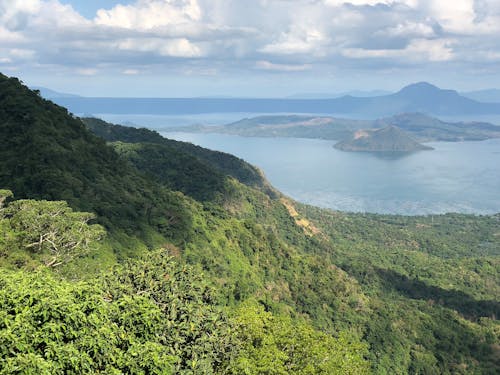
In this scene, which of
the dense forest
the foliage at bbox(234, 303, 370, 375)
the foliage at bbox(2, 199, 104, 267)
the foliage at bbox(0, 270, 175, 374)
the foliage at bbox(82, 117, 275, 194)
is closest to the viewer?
the foliage at bbox(0, 270, 175, 374)

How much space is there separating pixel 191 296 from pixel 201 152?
11050 cm

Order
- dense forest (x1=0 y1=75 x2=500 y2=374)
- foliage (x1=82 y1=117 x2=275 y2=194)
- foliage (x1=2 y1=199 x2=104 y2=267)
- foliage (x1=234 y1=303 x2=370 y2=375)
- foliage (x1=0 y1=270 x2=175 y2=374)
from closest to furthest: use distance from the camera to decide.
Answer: foliage (x1=0 y1=270 x2=175 y2=374) < dense forest (x1=0 y1=75 x2=500 y2=374) < foliage (x1=234 y1=303 x2=370 y2=375) < foliage (x1=2 y1=199 x2=104 y2=267) < foliage (x1=82 y1=117 x2=275 y2=194)

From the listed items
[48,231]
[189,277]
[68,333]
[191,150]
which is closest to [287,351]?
[189,277]

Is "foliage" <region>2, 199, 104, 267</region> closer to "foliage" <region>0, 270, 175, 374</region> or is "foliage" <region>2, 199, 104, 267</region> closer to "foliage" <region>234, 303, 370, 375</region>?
"foliage" <region>234, 303, 370, 375</region>

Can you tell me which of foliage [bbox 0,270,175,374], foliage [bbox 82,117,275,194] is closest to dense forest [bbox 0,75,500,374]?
foliage [bbox 0,270,175,374]

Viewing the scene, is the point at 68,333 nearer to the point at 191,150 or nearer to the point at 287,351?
the point at 287,351

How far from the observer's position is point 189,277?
25672mm

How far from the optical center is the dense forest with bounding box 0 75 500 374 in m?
15.8

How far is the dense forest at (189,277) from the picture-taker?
1575cm

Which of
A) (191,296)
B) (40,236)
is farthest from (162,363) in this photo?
(40,236)

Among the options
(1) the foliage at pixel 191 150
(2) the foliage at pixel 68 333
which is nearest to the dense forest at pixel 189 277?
(2) the foliage at pixel 68 333

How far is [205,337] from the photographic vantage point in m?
20.6

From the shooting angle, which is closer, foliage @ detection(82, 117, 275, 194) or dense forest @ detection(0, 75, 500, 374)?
dense forest @ detection(0, 75, 500, 374)

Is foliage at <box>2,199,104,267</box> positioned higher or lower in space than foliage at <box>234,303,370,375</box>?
higher
